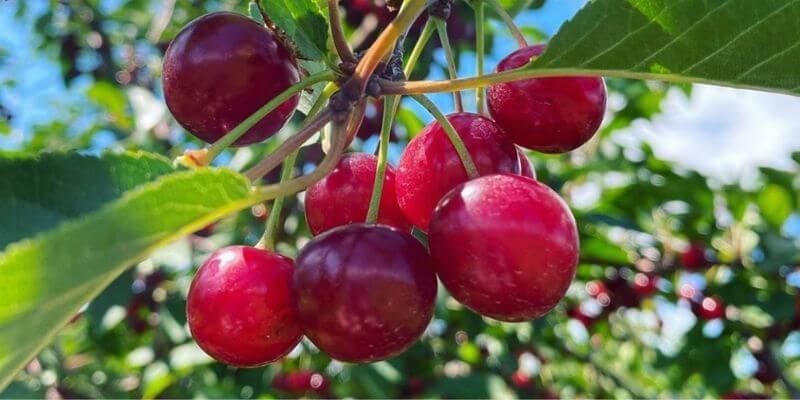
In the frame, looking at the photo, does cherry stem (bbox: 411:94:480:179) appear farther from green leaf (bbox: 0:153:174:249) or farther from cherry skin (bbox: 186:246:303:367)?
green leaf (bbox: 0:153:174:249)

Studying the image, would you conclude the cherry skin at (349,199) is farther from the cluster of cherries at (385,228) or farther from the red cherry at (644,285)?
the red cherry at (644,285)

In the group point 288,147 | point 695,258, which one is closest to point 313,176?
point 288,147

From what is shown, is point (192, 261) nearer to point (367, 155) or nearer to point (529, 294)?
point (367, 155)

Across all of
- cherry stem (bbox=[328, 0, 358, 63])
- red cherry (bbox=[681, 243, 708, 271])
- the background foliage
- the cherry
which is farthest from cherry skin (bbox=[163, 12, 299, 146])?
red cherry (bbox=[681, 243, 708, 271])

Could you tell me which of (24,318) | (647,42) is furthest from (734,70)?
(24,318)

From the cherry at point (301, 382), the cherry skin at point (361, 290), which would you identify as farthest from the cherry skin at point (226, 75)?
the cherry at point (301, 382)
